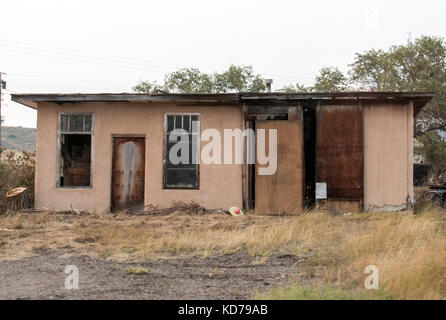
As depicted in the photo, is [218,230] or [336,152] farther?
[336,152]

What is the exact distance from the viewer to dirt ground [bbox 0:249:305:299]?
17.0 feet

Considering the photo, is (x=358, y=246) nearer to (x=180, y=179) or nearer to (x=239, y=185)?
(x=239, y=185)

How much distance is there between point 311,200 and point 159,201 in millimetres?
3928

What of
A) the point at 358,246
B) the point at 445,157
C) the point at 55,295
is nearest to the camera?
the point at 55,295

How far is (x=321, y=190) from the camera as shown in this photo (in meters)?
11.9

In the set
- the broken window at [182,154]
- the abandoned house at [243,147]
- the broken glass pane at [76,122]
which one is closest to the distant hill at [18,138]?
the broken glass pane at [76,122]

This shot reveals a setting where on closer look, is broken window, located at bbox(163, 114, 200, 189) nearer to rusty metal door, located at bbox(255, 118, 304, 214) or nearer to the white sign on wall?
rusty metal door, located at bbox(255, 118, 304, 214)

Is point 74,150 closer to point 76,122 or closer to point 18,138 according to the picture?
point 76,122

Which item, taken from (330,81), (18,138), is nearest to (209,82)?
(330,81)

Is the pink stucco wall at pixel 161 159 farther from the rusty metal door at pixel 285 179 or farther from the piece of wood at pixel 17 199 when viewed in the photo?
the rusty metal door at pixel 285 179

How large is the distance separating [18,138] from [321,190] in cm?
5779

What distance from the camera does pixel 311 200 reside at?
1233cm

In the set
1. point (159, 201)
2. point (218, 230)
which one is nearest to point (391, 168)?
point (218, 230)

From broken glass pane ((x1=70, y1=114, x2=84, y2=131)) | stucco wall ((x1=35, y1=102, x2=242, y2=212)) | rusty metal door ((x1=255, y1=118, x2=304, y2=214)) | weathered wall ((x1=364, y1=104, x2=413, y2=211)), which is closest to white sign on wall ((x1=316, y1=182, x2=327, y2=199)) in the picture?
rusty metal door ((x1=255, y1=118, x2=304, y2=214))
